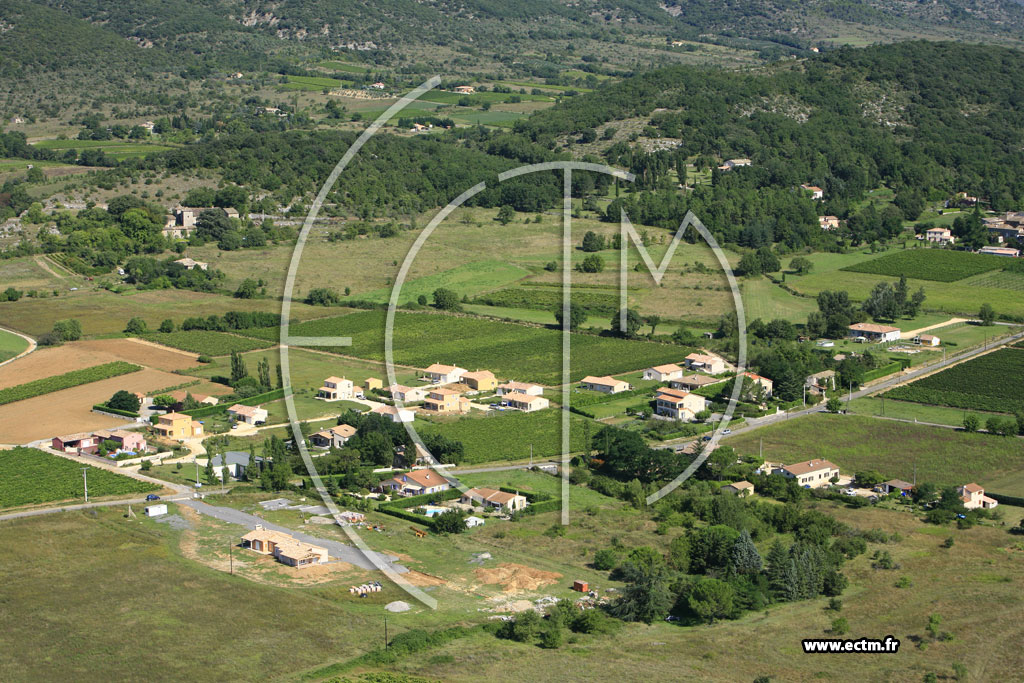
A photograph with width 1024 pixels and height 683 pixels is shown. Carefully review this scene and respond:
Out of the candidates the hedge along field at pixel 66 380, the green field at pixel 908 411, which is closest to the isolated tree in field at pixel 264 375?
the hedge along field at pixel 66 380

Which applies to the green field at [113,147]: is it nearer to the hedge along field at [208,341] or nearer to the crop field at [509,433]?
the hedge along field at [208,341]

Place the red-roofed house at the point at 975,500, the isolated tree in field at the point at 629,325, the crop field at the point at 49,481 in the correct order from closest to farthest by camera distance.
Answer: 1. the red-roofed house at the point at 975,500
2. the crop field at the point at 49,481
3. the isolated tree in field at the point at 629,325

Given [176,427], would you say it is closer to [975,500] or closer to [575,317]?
[575,317]

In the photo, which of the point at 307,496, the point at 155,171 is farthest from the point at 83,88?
the point at 307,496

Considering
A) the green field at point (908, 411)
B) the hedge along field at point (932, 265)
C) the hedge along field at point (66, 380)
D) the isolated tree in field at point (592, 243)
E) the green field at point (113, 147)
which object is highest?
the green field at point (113, 147)

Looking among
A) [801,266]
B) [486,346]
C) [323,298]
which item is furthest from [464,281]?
[801,266]

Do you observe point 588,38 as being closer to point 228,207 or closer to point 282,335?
point 228,207
